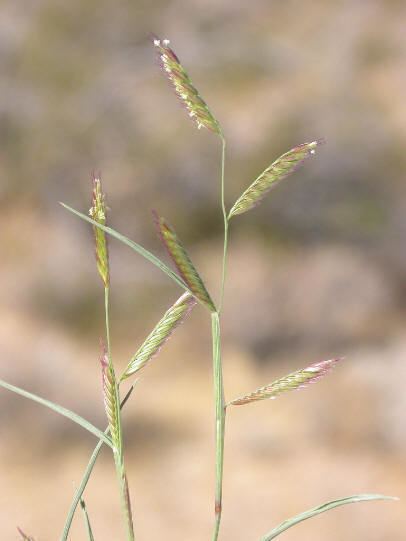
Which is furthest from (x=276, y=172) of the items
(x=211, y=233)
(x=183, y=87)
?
(x=211, y=233)

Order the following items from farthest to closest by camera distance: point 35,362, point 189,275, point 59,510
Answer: point 35,362 < point 59,510 < point 189,275

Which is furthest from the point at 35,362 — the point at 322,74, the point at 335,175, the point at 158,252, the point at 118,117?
the point at 322,74

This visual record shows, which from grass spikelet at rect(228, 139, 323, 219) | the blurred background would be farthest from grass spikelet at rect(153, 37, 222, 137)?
the blurred background

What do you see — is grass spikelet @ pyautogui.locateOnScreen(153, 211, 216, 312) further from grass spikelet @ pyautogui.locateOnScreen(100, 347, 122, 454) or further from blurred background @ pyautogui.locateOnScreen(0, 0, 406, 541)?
blurred background @ pyautogui.locateOnScreen(0, 0, 406, 541)

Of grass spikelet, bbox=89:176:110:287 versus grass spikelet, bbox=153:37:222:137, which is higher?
grass spikelet, bbox=153:37:222:137

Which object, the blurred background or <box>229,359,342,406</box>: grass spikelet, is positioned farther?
the blurred background

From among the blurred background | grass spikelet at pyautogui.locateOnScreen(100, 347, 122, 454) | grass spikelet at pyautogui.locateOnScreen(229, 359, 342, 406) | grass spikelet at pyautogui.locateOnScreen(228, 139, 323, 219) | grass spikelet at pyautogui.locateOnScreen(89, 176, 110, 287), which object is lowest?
grass spikelet at pyautogui.locateOnScreen(100, 347, 122, 454)

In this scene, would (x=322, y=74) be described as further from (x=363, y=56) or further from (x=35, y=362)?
(x=35, y=362)
